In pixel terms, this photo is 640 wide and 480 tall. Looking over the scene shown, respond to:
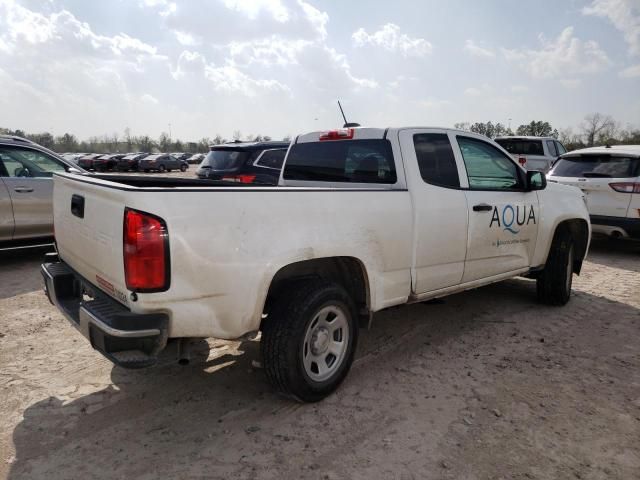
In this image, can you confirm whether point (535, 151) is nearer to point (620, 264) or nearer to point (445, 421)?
point (620, 264)

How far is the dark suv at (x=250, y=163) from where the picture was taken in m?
9.66

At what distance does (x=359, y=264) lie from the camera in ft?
11.1

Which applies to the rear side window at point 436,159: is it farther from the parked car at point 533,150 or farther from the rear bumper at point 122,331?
the parked car at point 533,150

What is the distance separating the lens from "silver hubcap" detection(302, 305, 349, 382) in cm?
315

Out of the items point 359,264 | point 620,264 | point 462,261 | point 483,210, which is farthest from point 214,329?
point 620,264

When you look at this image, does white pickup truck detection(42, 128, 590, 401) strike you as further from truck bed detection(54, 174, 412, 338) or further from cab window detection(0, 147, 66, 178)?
cab window detection(0, 147, 66, 178)

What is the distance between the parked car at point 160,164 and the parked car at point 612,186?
3809cm

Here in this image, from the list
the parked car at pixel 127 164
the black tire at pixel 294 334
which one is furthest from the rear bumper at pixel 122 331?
the parked car at pixel 127 164

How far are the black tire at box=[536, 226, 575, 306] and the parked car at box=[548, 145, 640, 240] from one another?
303 cm

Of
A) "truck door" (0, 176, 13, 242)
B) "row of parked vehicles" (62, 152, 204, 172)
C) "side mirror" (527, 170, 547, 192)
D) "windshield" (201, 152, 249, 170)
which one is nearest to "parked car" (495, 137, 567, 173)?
"windshield" (201, 152, 249, 170)

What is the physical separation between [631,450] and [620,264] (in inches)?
225

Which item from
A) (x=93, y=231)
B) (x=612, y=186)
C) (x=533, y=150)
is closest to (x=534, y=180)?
(x=93, y=231)

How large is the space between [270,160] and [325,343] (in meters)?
6.96

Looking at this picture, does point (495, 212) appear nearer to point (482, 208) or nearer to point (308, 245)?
point (482, 208)
